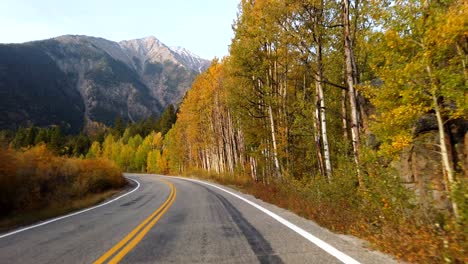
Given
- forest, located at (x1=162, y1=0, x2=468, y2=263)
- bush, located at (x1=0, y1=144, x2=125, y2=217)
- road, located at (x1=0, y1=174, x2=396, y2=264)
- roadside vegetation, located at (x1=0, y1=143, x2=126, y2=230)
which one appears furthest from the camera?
bush, located at (x1=0, y1=144, x2=125, y2=217)

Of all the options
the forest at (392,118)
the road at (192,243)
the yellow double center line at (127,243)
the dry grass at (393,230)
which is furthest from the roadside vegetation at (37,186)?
the dry grass at (393,230)

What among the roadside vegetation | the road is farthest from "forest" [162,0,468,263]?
the roadside vegetation

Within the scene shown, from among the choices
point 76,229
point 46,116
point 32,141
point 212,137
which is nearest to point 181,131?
point 212,137

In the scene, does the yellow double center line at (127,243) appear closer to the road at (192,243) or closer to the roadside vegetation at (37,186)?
the road at (192,243)

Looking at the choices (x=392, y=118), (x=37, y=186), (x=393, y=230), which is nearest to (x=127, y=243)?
(x=393, y=230)

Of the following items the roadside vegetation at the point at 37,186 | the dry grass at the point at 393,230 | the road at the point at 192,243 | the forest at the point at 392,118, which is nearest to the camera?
the dry grass at the point at 393,230

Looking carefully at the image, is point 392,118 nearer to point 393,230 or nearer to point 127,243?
point 393,230

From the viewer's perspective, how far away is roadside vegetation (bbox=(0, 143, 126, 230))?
1289 centimetres

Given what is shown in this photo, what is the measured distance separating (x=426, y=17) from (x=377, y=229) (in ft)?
23.4

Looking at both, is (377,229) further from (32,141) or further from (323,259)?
(32,141)

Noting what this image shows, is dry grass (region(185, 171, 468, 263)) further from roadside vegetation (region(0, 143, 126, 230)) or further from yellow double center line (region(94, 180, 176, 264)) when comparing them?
roadside vegetation (region(0, 143, 126, 230))

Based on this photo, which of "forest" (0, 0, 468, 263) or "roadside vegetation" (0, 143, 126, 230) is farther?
"roadside vegetation" (0, 143, 126, 230)

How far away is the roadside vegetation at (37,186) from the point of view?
12.9 metres

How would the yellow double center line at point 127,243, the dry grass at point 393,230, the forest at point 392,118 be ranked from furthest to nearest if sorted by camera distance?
the forest at point 392,118
the yellow double center line at point 127,243
the dry grass at point 393,230
